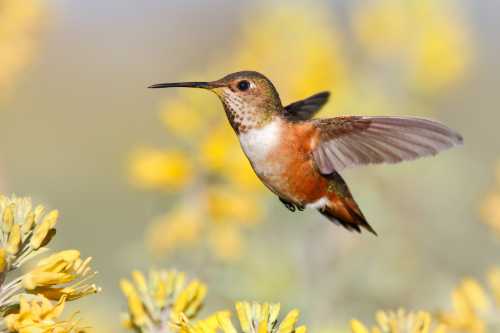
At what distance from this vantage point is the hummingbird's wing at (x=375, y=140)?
2.37 metres

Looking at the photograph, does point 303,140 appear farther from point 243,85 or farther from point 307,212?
point 307,212

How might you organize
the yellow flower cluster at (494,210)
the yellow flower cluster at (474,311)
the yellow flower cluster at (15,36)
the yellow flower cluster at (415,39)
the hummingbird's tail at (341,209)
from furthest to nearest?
the yellow flower cluster at (415,39), the yellow flower cluster at (15,36), the yellow flower cluster at (494,210), the hummingbird's tail at (341,209), the yellow flower cluster at (474,311)

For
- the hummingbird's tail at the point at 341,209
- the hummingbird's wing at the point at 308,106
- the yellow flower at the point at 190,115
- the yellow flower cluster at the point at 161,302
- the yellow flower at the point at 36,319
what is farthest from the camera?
the yellow flower at the point at 190,115

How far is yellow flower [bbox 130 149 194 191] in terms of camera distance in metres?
3.89

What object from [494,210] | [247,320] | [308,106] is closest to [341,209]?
[308,106]

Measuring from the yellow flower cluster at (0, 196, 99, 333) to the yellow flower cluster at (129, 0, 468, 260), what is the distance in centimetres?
213

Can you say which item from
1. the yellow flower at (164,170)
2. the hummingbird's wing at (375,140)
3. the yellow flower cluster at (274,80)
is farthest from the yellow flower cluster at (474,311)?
the yellow flower at (164,170)

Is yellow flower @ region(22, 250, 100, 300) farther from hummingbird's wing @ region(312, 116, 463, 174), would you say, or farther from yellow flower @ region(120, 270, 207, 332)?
hummingbird's wing @ region(312, 116, 463, 174)

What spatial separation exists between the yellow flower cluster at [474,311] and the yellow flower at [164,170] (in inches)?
69.8

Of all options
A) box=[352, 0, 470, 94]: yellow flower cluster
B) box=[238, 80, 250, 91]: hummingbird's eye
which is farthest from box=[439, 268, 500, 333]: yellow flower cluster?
box=[352, 0, 470, 94]: yellow flower cluster

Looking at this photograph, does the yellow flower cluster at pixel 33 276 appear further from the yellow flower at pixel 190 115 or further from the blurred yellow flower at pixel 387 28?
the blurred yellow flower at pixel 387 28

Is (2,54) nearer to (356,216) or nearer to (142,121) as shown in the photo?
(356,216)

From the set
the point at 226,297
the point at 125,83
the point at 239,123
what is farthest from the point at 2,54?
the point at 125,83

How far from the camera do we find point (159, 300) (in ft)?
6.57
